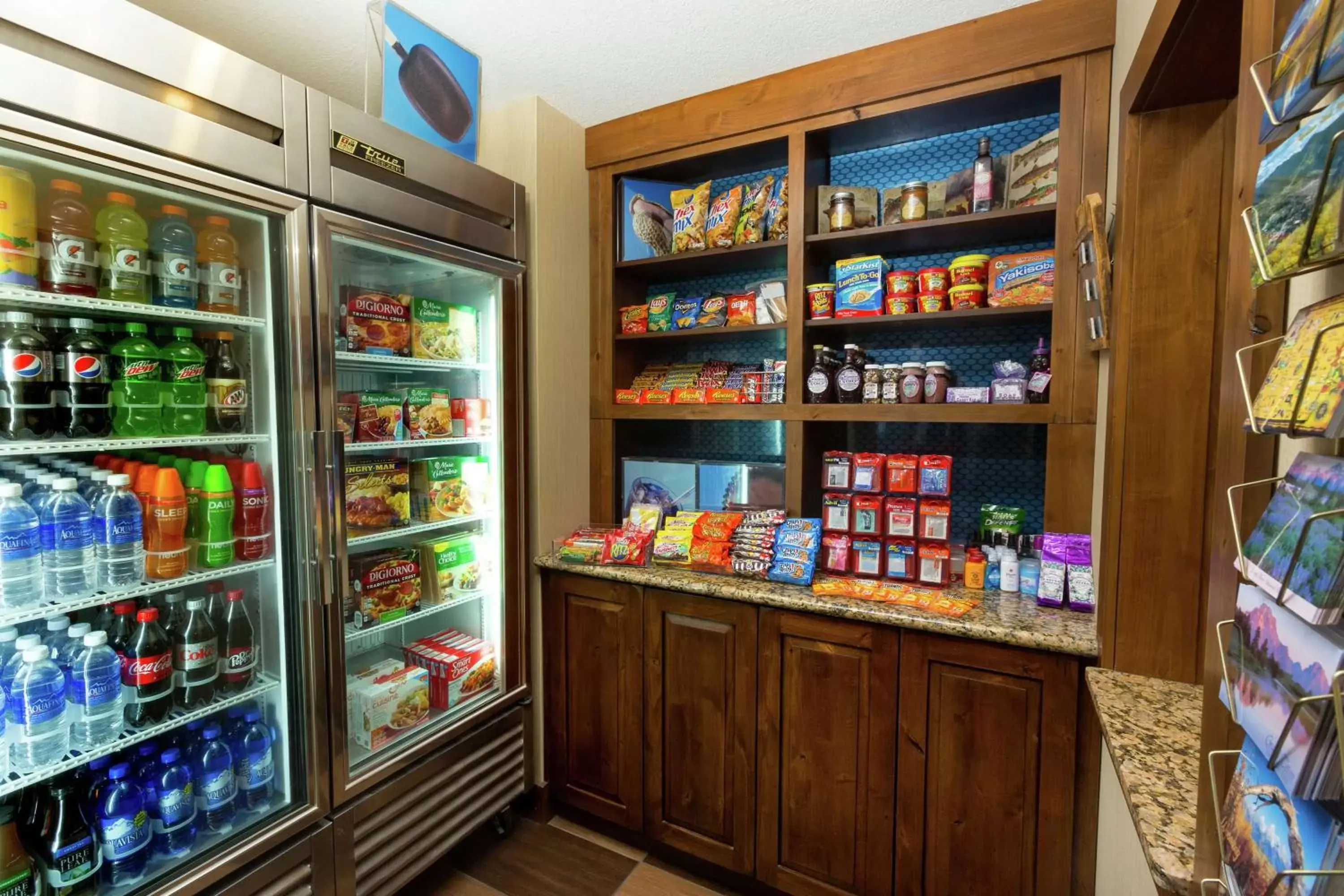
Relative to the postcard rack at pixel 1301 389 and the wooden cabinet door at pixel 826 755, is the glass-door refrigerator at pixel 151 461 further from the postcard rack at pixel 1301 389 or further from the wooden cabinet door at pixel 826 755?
the postcard rack at pixel 1301 389

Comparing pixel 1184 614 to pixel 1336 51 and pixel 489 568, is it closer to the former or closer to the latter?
pixel 1336 51

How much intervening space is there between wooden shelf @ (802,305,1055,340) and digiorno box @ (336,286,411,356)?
1.38 m

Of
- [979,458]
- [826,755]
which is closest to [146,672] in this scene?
[826,755]

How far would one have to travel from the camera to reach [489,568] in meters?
2.24

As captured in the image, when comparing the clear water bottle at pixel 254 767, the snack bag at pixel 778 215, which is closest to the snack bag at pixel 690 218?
the snack bag at pixel 778 215

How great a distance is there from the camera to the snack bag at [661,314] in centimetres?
250

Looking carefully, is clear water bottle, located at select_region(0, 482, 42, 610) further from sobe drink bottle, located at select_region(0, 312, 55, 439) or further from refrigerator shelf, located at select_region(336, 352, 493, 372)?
refrigerator shelf, located at select_region(336, 352, 493, 372)

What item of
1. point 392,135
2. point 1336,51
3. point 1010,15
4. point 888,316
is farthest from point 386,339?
point 1010,15

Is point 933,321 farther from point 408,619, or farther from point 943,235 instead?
point 408,619

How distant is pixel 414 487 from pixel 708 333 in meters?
1.24

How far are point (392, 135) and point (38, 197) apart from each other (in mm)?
802

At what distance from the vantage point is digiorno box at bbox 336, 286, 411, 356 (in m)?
1.83

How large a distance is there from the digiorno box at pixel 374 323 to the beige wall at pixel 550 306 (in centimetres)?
46

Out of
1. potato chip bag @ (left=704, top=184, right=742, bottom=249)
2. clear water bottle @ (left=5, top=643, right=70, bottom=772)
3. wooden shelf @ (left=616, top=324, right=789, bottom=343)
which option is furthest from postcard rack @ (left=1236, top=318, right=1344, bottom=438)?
clear water bottle @ (left=5, top=643, right=70, bottom=772)
